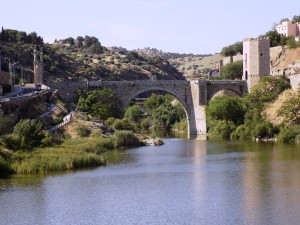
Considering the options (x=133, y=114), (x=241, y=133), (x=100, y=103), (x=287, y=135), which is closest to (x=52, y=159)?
(x=287, y=135)

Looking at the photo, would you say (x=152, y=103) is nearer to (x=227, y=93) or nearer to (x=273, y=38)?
(x=227, y=93)

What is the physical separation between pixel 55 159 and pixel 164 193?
9320 mm

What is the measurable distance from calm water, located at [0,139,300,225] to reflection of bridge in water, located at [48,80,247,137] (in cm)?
2858

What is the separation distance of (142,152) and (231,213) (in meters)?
23.6

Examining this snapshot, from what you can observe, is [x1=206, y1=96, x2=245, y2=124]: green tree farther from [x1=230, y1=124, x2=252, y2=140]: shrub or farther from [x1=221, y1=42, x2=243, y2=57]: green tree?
[x1=221, y1=42, x2=243, y2=57]: green tree

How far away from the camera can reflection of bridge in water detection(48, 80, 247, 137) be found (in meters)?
75.6

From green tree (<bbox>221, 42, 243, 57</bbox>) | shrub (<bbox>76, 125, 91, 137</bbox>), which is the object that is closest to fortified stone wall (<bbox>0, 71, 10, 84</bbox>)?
shrub (<bbox>76, 125, 91, 137</bbox>)

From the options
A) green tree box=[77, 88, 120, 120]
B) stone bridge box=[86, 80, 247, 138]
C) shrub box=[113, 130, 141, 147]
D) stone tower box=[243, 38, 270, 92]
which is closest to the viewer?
shrub box=[113, 130, 141, 147]

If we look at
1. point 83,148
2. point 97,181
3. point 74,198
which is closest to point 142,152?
point 83,148

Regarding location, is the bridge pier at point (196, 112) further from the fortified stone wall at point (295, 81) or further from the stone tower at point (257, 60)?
the fortified stone wall at point (295, 81)

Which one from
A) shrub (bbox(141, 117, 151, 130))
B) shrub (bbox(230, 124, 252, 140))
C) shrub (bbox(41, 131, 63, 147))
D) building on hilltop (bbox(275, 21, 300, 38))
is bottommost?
shrub (bbox(41, 131, 63, 147))

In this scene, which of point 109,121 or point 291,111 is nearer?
point 109,121

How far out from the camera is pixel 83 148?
47000 millimetres

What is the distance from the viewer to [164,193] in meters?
33.1
